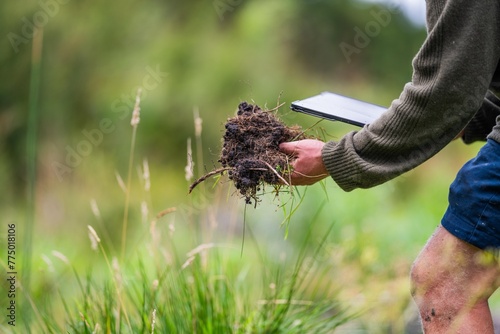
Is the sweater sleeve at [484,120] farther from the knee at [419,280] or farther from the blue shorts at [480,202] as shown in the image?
the knee at [419,280]

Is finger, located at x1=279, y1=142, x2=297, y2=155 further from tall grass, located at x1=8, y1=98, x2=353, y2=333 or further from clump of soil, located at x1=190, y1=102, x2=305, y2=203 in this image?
tall grass, located at x1=8, y1=98, x2=353, y2=333

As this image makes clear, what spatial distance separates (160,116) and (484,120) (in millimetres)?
6292

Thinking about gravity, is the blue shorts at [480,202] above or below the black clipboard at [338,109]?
below

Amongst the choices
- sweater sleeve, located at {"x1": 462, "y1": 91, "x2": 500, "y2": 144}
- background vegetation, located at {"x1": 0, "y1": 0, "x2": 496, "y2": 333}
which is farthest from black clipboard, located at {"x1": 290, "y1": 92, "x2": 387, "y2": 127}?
background vegetation, located at {"x1": 0, "y1": 0, "x2": 496, "y2": 333}

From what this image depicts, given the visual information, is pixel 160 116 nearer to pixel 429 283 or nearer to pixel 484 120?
pixel 484 120

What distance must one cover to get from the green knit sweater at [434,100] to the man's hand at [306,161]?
52 millimetres

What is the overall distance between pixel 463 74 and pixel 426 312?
69cm

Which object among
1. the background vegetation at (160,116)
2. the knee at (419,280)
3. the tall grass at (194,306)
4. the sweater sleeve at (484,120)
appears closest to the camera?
the knee at (419,280)

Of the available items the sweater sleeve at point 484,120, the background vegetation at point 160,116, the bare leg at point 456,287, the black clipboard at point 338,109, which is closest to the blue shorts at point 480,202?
the bare leg at point 456,287

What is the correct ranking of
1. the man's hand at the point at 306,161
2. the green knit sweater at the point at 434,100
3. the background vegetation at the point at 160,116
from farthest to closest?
the background vegetation at the point at 160,116 → the man's hand at the point at 306,161 → the green knit sweater at the point at 434,100

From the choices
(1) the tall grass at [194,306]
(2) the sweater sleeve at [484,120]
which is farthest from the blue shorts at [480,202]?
(1) the tall grass at [194,306]

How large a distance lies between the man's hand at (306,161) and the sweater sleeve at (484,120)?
2.14 feet

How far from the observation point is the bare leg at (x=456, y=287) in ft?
6.65

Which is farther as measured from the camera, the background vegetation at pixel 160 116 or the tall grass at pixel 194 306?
the background vegetation at pixel 160 116
